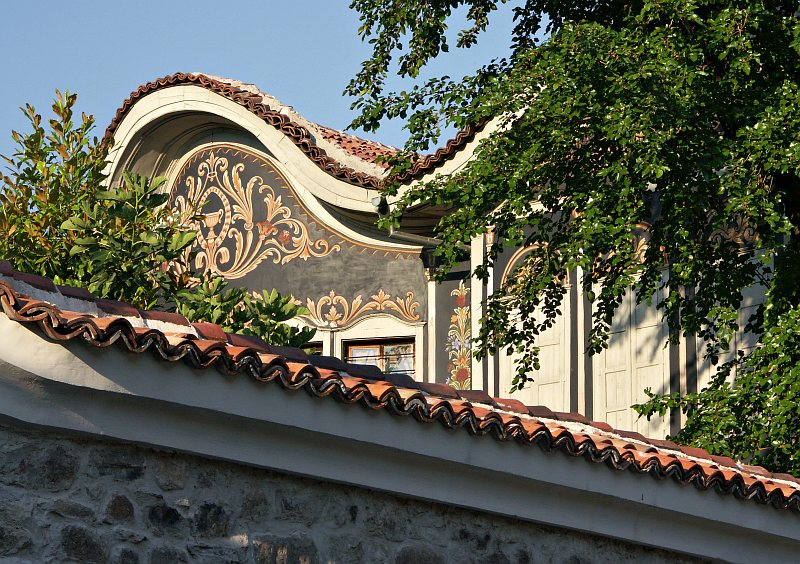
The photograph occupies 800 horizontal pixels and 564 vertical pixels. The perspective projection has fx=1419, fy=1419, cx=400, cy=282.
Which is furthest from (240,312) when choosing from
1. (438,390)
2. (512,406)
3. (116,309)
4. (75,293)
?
(75,293)

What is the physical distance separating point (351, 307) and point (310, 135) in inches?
78.1

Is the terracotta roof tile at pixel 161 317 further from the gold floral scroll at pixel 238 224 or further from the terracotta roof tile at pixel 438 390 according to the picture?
the gold floral scroll at pixel 238 224

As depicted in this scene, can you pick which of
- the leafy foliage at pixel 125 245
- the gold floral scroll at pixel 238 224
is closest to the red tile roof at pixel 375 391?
the leafy foliage at pixel 125 245

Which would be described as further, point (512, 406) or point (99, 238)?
point (99, 238)

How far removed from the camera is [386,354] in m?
15.8

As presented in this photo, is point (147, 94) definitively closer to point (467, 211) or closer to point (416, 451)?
point (467, 211)

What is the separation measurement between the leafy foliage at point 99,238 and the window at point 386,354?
3417mm

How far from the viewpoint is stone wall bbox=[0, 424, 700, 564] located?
5613mm

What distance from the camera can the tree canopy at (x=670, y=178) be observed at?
11.7 m

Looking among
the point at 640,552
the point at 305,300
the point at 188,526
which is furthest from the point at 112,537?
the point at 305,300

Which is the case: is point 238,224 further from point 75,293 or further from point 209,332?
point 75,293

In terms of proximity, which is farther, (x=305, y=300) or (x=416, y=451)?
(x=305, y=300)

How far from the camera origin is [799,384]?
11.4 metres

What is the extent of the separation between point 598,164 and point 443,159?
6.53ft
